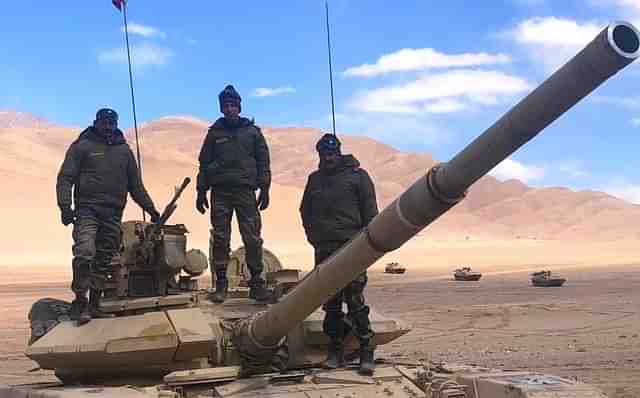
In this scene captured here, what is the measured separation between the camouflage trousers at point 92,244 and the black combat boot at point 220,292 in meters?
1.15

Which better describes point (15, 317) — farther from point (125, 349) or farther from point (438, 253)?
point (438, 253)

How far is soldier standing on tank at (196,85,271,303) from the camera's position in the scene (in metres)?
9.40

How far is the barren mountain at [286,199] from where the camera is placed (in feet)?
247

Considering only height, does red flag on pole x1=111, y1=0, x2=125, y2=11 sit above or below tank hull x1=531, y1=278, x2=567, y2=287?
above

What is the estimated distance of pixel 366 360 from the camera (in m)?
8.16

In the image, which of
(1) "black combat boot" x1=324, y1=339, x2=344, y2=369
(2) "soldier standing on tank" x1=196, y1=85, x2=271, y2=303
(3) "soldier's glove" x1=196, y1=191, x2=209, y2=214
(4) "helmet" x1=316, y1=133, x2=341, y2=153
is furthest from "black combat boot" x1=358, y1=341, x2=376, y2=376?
(3) "soldier's glove" x1=196, y1=191, x2=209, y2=214

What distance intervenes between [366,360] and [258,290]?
1.65m

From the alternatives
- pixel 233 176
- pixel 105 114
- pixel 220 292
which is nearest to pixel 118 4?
pixel 105 114

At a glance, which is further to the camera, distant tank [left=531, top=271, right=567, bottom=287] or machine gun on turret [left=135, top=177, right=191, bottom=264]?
distant tank [left=531, top=271, right=567, bottom=287]

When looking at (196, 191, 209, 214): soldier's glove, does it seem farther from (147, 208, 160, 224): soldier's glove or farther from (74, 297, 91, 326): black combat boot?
(74, 297, 91, 326): black combat boot

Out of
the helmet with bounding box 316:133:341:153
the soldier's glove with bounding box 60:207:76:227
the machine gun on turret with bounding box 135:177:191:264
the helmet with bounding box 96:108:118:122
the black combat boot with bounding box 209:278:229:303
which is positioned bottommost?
the black combat boot with bounding box 209:278:229:303

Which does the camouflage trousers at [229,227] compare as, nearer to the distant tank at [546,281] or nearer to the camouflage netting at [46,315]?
the camouflage netting at [46,315]

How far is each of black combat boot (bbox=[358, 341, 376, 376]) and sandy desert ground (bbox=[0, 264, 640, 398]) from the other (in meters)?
3.29

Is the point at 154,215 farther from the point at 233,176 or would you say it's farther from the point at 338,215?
the point at 338,215
